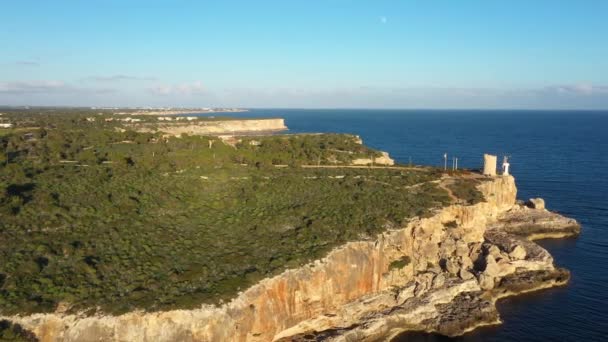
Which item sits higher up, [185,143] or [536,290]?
[185,143]

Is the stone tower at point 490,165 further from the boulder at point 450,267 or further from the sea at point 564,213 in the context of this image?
the boulder at point 450,267

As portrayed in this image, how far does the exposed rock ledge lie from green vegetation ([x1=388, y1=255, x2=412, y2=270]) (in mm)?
117

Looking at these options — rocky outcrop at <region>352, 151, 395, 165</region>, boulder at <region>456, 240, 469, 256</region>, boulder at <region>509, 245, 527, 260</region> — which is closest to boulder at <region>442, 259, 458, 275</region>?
boulder at <region>456, 240, 469, 256</region>

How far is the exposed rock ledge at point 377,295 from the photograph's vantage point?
82.3 feet

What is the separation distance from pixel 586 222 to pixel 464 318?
35.4 meters

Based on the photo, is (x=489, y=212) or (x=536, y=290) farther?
(x=489, y=212)

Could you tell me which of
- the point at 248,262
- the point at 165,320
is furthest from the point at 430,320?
the point at 165,320

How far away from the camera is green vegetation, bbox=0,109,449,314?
88.5 ft

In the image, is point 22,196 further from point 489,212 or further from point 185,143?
point 489,212

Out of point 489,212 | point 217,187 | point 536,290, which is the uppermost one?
point 217,187

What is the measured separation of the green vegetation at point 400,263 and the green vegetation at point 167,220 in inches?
127

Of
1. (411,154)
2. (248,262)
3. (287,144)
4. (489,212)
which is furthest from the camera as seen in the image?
(411,154)

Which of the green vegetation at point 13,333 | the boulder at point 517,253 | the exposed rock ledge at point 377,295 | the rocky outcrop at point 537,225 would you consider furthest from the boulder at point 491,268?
the green vegetation at point 13,333

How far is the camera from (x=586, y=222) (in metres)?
58.6
